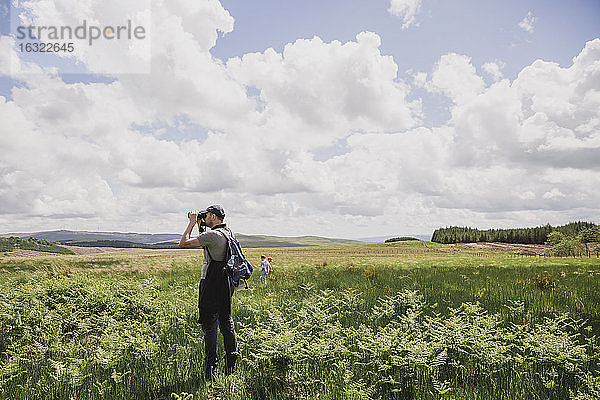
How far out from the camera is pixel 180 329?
824 centimetres

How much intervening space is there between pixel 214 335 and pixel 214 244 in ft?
5.21

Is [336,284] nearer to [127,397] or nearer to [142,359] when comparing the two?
[142,359]

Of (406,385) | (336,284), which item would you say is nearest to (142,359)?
(406,385)

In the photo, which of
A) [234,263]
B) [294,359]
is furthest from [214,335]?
[294,359]

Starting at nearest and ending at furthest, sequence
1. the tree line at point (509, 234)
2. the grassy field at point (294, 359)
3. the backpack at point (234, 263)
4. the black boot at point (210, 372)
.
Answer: the grassy field at point (294, 359), the black boot at point (210, 372), the backpack at point (234, 263), the tree line at point (509, 234)

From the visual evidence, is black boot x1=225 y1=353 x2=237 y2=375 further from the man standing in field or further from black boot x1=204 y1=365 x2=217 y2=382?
black boot x1=204 y1=365 x2=217 y2=382

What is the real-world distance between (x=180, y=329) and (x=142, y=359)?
1874 millimetres

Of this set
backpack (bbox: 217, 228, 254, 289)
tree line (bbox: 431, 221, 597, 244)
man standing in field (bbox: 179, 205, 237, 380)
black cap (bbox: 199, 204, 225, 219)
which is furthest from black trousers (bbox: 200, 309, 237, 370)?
tree line (bbox: 431, 221, 597, 244)

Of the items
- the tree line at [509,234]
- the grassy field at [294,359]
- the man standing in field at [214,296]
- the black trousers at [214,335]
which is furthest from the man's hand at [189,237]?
the tree line at [509,234]

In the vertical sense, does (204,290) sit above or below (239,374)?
above

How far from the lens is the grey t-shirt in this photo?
585 cm

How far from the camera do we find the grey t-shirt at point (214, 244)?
5848mm

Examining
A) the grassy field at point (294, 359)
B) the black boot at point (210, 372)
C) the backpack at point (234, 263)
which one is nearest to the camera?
the grassy field at point (294, 359)

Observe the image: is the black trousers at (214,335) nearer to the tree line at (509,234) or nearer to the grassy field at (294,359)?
the grassy field at (294,359)
